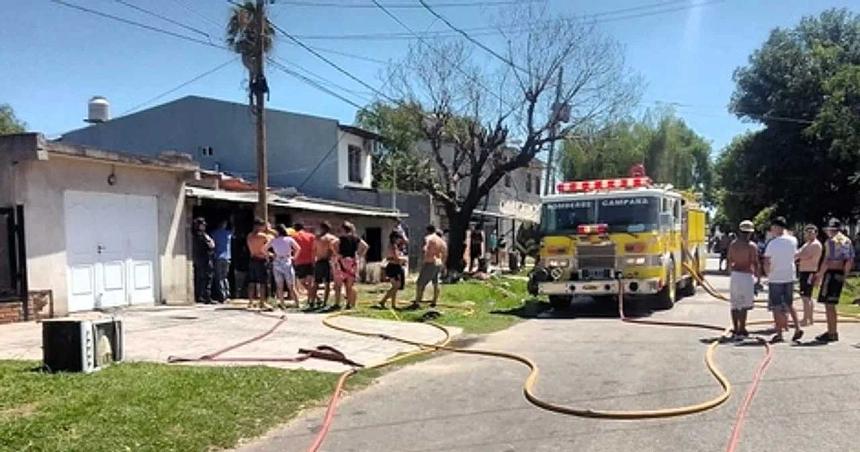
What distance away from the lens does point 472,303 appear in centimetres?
1766

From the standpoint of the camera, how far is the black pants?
16.1 m

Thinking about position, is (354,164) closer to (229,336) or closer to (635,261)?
(635,261)

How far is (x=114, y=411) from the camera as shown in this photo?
21.2 feet

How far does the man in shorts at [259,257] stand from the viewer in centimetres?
1437

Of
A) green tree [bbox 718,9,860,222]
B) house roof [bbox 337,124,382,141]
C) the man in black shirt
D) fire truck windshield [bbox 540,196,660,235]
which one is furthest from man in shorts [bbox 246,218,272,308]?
green tree [bbox 718,9,860,222]

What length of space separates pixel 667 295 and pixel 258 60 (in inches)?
424

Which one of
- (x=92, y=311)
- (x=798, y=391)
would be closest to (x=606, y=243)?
(x=798, y=391)

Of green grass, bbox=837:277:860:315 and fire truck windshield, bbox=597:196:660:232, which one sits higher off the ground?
fire truck windshield, bbox=597:196:660:232

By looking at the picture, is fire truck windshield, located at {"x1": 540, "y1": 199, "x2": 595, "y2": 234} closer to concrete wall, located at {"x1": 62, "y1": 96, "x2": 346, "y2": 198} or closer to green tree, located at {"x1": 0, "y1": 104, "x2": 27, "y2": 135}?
concrete wall, located at {"x1": 62, "y1": 96, "x2": 346, "y2": 198}

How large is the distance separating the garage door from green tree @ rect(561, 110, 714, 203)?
106 ft

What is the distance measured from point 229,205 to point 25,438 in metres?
13.7

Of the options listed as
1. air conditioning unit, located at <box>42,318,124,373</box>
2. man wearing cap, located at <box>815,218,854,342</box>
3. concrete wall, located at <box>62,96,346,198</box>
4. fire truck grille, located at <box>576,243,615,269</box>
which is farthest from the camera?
concrete wall, located at <box>62,96,346,198</box>

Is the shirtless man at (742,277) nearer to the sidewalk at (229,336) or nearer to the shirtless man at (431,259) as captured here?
the sidewalk at (229,336)

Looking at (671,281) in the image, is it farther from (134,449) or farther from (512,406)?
(134,449)
